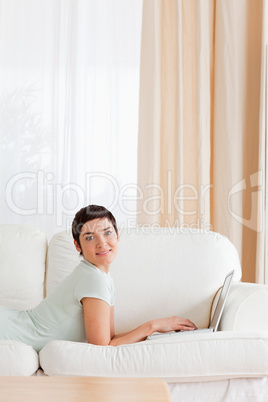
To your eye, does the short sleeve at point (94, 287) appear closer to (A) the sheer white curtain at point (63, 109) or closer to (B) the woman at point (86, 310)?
(B) the woman at point (86, 310)

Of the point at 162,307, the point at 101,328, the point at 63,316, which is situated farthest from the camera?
the point at 162,307

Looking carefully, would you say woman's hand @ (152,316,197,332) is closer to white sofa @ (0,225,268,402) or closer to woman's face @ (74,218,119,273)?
white sofa @ (0,225,268,402)

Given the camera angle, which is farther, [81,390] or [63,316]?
[63,316]

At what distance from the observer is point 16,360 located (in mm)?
1682

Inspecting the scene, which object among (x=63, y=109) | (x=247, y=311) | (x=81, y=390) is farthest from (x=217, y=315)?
(x=63, y=109)

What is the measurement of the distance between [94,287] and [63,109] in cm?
164

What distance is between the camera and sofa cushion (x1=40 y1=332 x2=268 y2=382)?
1.64 m

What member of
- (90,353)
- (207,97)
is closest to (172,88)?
(207,97)

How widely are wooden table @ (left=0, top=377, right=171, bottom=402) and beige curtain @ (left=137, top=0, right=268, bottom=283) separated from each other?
1.89 meters

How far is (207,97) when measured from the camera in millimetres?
3160

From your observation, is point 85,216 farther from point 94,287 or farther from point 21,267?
point 21,267

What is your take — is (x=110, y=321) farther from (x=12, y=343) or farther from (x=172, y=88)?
(x=172, y=88)

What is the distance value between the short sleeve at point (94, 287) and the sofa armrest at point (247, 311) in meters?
0.46

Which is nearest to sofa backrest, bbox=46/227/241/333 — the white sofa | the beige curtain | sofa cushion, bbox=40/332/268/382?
the white sofa
